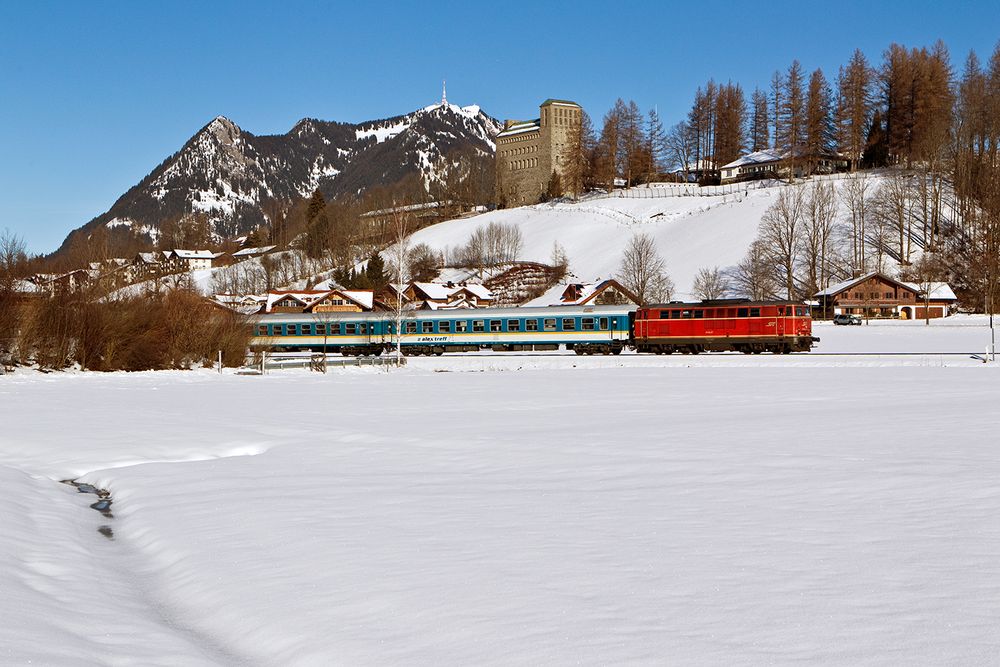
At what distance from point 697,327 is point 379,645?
4467 centimetres

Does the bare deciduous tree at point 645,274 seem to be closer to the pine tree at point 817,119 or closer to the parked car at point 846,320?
the parked car at point 846,320

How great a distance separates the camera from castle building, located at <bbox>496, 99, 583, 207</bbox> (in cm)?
17525

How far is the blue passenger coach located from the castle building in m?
116

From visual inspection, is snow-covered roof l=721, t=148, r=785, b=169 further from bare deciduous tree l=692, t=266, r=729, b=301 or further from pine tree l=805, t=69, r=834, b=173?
bare deciduous tree l=692, t=266, r=729, b=301

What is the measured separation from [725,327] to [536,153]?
135579 mm

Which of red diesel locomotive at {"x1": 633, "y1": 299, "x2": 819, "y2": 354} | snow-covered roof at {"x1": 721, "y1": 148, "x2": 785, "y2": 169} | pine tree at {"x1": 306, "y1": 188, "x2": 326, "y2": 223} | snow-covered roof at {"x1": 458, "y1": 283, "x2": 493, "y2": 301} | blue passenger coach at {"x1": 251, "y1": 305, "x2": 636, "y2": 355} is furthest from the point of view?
pine tree at {"x1": 306, "y1": 188, "x2": 326, "y2": 223}

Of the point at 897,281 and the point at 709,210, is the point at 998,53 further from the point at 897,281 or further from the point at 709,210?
the point at 897,281

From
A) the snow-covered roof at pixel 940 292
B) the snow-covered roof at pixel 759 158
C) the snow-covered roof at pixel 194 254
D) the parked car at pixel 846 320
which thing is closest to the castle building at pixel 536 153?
the snow-covered roof at pixel 759 158

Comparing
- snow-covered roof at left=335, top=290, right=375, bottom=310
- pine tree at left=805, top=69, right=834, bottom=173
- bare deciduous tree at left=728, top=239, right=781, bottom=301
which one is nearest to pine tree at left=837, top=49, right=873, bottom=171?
pine tree at left=805, top=69, right=834, bottom=173

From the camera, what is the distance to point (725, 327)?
158 feet

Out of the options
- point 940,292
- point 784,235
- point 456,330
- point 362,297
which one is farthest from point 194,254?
point 940,292

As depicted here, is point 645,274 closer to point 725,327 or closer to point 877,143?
point 877,143

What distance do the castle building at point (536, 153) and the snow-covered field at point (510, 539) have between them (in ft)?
513

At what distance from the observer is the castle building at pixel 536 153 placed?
175 meters
